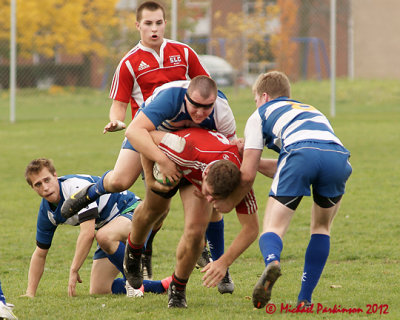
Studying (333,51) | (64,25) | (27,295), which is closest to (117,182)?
(27,295)

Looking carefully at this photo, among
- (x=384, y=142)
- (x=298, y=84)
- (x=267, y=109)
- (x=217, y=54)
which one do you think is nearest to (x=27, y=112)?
(x=217, y=54)

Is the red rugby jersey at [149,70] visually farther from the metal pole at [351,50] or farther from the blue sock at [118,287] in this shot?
the metal pole at [351,50]

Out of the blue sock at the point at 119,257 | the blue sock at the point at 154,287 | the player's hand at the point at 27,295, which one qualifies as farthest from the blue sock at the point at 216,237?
the player's hand at the point at 27,295

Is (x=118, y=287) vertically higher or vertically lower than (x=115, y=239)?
lower

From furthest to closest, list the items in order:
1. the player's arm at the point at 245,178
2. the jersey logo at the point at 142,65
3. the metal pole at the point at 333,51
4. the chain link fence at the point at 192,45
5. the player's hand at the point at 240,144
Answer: the chain link fence at the point at 192,45 < the metal pole at the point at 333,51 < the jersey logo at the point at 142,65 < the player's hand at the point at 240,144 < the player's arm at the point at 245,178

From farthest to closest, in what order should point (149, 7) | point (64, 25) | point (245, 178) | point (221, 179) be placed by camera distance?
point (64, 25), point (149, 7), point (245, 178), point (221, 179)

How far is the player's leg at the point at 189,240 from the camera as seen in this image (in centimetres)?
554

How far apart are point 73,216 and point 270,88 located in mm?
2139

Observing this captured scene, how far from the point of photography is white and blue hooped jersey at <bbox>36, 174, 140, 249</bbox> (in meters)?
6.45

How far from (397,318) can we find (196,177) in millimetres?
1698

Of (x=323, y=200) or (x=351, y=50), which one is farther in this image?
(x=351, y=50)

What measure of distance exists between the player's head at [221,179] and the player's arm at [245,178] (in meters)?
0.06

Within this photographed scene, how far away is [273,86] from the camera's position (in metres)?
5.56

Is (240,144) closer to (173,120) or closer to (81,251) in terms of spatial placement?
(173,120)
